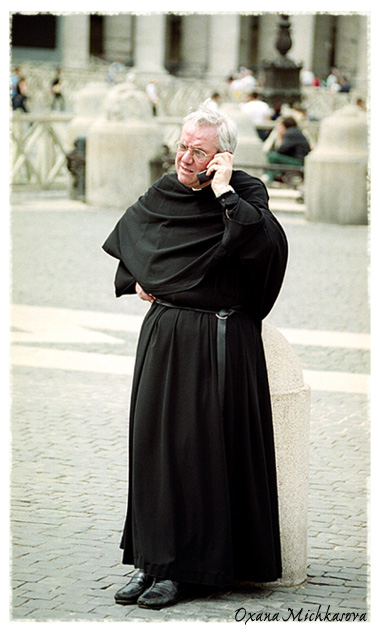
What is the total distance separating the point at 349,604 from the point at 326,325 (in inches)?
241

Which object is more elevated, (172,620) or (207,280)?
(207,280)

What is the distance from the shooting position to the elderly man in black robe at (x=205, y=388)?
4.36 metres

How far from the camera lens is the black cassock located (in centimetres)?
436

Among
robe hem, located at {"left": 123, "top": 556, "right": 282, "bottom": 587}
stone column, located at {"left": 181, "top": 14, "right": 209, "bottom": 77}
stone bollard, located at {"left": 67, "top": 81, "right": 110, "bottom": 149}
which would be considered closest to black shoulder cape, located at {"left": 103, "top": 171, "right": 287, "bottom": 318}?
robe hem, located at {"left": 123, "top": 556, "right": 282, "bottom": 587}

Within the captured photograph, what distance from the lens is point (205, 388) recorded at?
4406mm

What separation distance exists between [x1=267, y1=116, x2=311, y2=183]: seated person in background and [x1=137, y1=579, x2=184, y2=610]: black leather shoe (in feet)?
51.7

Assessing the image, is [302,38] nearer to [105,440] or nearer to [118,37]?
[118,37]

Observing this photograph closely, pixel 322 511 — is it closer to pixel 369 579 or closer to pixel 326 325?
pixel 369 579

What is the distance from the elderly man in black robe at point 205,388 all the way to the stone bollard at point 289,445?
0.45 ft

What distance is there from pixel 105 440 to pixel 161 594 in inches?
99.3

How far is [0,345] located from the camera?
541cm

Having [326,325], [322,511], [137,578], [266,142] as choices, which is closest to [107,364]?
[326,325]

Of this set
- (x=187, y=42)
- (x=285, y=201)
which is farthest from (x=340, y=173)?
(x=187, y=42)

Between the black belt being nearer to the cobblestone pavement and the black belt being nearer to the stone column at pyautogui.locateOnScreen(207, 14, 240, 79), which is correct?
the cobblestone pavement
